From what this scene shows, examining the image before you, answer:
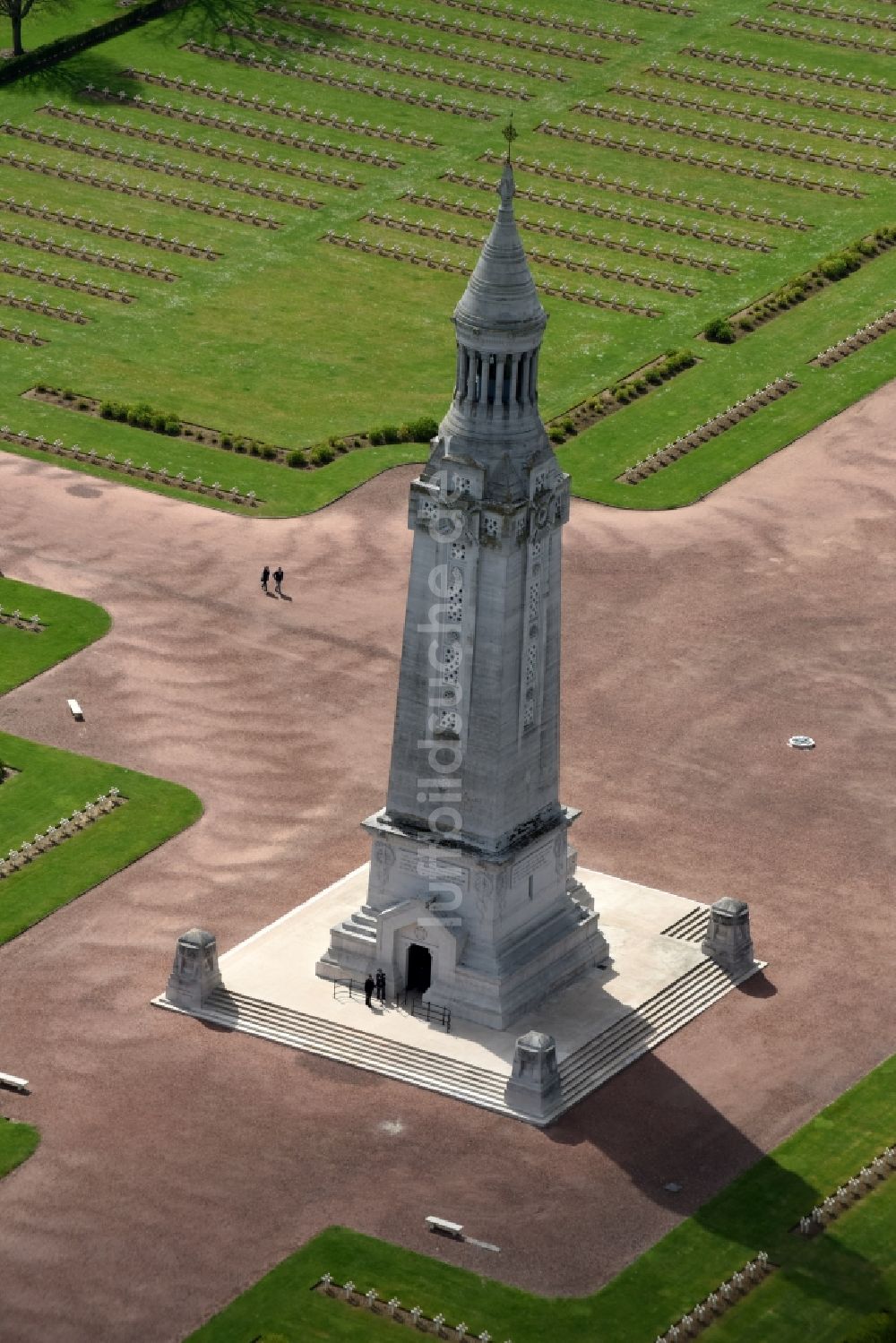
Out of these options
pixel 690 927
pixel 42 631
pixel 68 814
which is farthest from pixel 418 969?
pixel 42 631

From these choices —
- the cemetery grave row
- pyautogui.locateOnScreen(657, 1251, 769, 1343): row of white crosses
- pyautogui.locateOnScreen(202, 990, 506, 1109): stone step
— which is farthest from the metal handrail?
the cemetery grave row

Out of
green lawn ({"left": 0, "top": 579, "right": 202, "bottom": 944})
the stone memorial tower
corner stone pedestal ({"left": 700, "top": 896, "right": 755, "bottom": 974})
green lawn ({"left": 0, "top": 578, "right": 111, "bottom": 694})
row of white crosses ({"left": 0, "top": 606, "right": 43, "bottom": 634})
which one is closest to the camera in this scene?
the stone memorial tower

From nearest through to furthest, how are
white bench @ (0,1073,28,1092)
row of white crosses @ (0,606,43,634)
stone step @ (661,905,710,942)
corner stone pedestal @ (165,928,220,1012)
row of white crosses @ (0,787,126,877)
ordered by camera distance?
white bench @ (0,1073,28,1092), corner stone pedestal @ (165,928,220,1012), stone step @ (661,905,710,942), row of white crosses @ (0,787,126,877), row of white crosses @ (0,606,43,634)

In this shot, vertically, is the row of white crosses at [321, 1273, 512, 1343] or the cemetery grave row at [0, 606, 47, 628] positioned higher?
the cemetery grave row at [0, 606, 47, 628]

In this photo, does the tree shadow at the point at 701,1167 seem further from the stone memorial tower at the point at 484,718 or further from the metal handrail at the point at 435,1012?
the metal handrail at the point at 435,1012

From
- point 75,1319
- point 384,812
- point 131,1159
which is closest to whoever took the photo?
point 75,1319

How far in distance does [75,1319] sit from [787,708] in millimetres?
56602

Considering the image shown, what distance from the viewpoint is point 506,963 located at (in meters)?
156

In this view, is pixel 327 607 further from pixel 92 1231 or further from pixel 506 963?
pixel 92 1231

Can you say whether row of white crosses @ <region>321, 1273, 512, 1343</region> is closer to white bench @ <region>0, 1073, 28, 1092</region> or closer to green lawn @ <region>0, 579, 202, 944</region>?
white bench @ <region>0, 1073, 28, 1092</region>

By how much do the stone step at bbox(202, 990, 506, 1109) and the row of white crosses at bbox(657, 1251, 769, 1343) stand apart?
544 inches

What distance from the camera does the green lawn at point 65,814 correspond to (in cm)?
16450

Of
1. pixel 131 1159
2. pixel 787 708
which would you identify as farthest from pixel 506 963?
pixel 787 708

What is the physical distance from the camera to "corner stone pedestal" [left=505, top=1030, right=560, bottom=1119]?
150 meters
